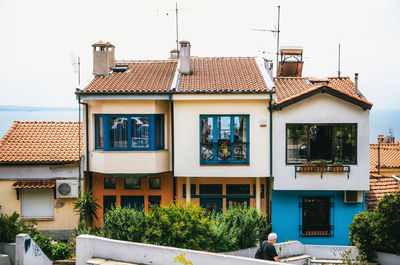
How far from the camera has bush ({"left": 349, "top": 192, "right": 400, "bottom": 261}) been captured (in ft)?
45.7

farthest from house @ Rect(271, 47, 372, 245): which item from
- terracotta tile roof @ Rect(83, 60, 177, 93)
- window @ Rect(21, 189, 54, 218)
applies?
window @ Rect(21, 189, 54, 218)

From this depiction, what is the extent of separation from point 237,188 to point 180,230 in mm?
6314

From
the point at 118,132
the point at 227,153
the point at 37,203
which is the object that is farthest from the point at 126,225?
the point at 37,203

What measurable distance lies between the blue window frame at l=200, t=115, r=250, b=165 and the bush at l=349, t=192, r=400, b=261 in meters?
4.88

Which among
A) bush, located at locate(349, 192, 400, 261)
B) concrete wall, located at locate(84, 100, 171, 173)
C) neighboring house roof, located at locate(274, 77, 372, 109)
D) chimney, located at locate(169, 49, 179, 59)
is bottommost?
bush, located at locate(349, 192, 400, 261)

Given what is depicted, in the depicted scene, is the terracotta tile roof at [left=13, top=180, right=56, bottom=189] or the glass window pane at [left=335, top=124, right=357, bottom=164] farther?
the terracotta tile roof at [left=13, top=180, right=56, bottom=189]

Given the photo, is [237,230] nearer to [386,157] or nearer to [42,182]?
[42,182]

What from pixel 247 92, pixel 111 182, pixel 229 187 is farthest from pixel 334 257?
pixel 111 182

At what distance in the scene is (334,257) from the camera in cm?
1493

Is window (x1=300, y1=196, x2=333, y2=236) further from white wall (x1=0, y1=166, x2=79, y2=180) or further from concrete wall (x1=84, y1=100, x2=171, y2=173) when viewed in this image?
white wall (x1=0, y1=166, x2=79, y2=180)

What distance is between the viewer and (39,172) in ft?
58.3

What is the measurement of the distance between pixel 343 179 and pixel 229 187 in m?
4.53

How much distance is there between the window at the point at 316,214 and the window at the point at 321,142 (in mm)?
1700

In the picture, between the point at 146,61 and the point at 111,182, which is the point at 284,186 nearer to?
the point at 111,182
